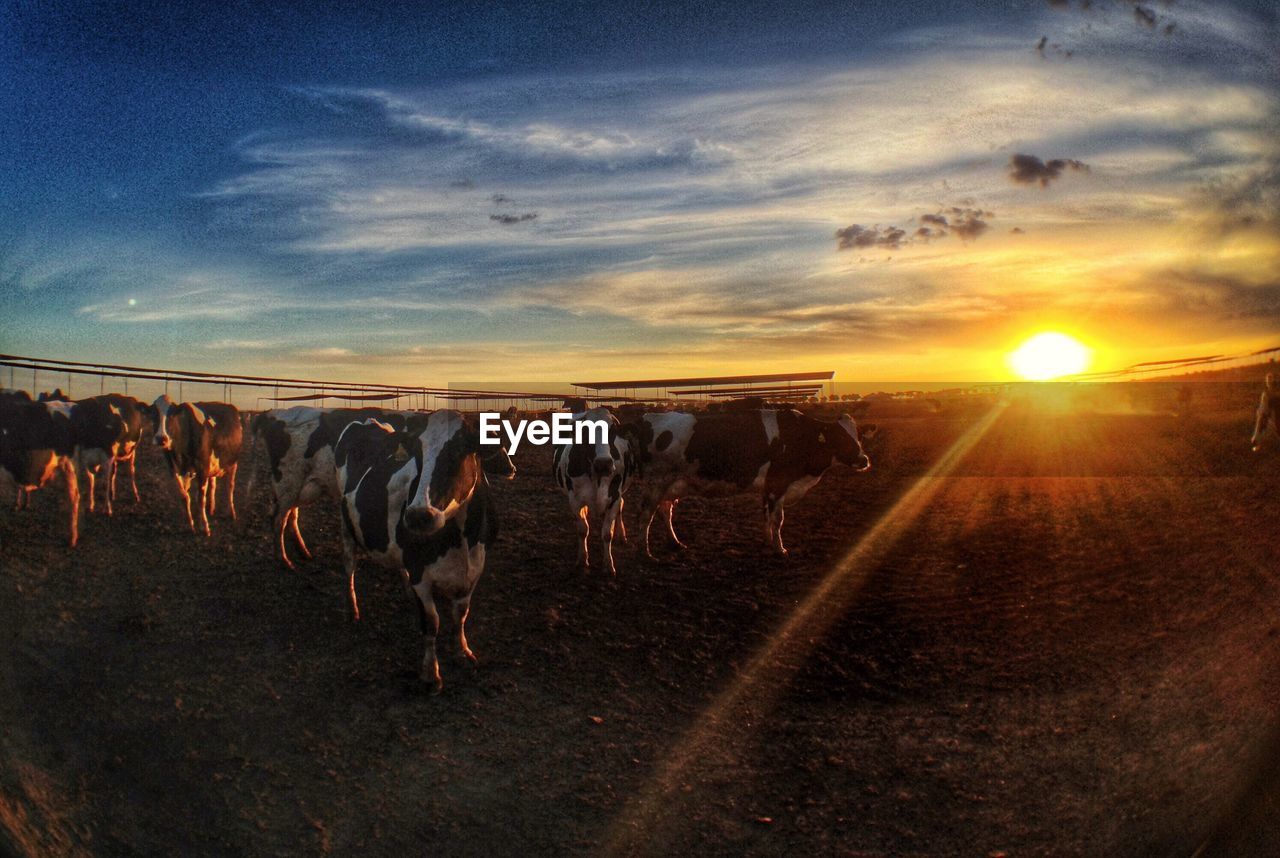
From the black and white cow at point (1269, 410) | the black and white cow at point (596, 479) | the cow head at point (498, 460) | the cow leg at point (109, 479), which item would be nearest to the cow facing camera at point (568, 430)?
the black and white cow at point (596, 479)

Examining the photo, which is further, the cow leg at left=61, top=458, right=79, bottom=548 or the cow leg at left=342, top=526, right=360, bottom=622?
the cow leg at left=61, top=458, right=79, bottom=548

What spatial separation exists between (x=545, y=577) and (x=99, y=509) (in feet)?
26.7

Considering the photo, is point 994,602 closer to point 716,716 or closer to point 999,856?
point 716,716

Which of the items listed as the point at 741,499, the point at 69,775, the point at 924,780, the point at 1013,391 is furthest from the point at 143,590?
the point at 1013,391

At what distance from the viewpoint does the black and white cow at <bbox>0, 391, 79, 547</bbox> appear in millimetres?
10148

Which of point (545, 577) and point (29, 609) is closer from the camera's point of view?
point (29, 609)

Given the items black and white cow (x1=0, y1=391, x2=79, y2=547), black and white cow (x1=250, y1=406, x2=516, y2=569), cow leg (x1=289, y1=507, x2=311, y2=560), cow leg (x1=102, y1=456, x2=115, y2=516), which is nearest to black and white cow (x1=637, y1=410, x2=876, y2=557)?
black and white cow (x1=250, y1=406, x2=516, y2=569)

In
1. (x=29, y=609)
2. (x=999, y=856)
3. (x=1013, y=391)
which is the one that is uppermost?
(x=1013, y=391)

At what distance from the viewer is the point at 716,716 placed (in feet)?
19.5

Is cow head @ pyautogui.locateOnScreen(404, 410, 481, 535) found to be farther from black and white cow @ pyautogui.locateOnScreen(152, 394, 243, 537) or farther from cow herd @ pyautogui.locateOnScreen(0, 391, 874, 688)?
black and white cow @ pyautogui.locateOnScreen(152, 394, 243, 537)

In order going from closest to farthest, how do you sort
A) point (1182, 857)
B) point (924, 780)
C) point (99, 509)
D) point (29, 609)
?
point (1182, 857) < point (924, 780) < point (29, 609) < point (99, 509)

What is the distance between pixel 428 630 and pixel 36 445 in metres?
7.95

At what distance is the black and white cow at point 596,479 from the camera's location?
10.2m

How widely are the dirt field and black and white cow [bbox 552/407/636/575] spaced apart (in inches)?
23.7
